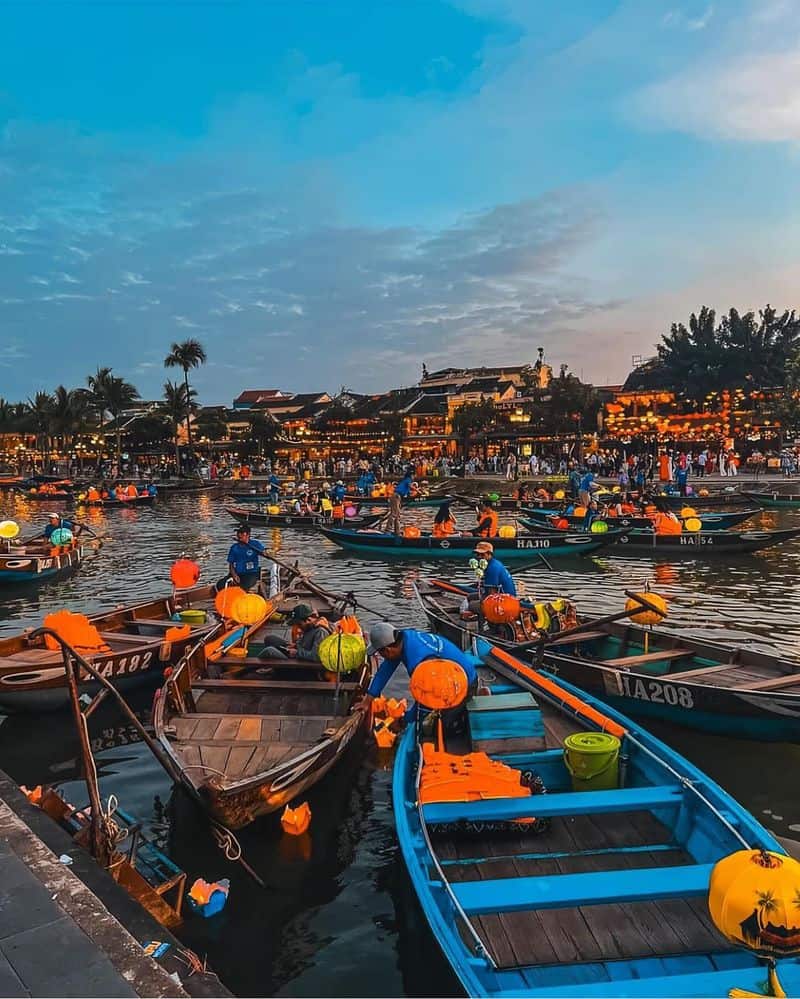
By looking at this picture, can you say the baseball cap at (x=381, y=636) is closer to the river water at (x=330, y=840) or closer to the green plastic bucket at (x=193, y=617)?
the river water at (x=330, y=840)

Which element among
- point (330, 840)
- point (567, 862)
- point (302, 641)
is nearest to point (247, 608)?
point (302, 641)

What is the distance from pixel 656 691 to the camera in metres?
8.68

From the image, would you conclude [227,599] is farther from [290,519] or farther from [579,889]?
[290,519]

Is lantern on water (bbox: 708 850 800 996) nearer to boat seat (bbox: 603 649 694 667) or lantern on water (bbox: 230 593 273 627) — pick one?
boat seat (bbox: 603 649 694 667)

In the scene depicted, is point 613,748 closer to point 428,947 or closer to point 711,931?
point 711,931

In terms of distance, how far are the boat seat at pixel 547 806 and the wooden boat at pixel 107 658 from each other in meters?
5.48

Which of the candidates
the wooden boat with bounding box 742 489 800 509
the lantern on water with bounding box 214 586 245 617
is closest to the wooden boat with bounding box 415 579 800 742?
the lantern on water with bounding box 214 586 245 617

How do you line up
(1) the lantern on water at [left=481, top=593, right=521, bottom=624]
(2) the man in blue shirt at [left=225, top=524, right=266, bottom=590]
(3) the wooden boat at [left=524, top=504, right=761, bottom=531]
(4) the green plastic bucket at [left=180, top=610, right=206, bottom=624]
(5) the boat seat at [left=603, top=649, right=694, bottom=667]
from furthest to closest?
(3) the wooden boat at [left=524, top=504, right=761, bottom=531] < (2) the man in blue shirt at [left=225, top=524, right=266, bottom=590] < (4) the green plastic bucket at [left=180, top=610, right=206, bottom=624] < (1) the lantern on water at [left=481, top=593, right=521, bottom=624] < (5) the boat seat at [left=603, top=649, right=694, bottom=667]

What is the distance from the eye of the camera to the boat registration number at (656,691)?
8.38 m

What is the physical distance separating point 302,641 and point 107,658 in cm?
286

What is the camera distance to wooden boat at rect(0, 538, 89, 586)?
66.1 feet

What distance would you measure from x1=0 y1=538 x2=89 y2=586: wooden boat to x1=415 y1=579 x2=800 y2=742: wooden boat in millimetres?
14518

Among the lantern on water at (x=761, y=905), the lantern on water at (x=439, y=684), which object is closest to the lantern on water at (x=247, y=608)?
the lantern on water at (x=439, y=684)

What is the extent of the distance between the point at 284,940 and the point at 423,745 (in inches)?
81.8
